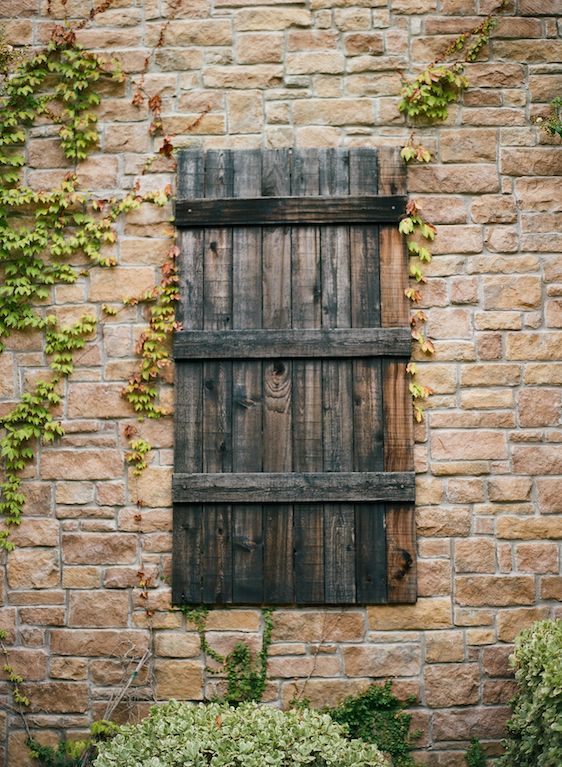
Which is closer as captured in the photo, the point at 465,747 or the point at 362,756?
the point at 362,756

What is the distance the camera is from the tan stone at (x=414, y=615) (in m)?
3.80

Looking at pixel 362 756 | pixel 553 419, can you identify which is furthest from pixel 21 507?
pixel 553 419

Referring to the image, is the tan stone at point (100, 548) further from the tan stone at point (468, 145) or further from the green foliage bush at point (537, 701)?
the tan stone at point (468, 145)

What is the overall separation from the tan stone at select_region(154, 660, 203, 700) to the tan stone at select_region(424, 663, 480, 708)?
1159 millimetres

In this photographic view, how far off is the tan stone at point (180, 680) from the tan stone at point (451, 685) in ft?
3.80

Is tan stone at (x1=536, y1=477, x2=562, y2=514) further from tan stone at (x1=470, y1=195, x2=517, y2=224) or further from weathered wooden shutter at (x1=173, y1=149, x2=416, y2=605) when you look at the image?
tan stone at (x1=470, y1=195, x2=517, y2=224)

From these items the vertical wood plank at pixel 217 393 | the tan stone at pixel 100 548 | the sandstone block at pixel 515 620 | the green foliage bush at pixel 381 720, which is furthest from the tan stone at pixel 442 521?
the tan stone at pixel 100 548

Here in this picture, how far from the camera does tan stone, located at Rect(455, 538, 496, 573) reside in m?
3.83

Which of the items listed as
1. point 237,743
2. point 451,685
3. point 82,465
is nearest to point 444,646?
point 451,685

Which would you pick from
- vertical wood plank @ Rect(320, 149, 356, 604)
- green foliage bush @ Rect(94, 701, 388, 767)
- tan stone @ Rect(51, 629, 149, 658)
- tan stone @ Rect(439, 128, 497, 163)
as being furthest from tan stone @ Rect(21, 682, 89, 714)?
tan stone @ Rect(439, 128, 497, 163)

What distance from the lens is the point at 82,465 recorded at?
12.9 ft

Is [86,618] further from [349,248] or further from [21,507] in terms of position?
[349,248]

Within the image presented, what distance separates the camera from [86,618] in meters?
3.86

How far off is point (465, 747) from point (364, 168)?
3.04m
